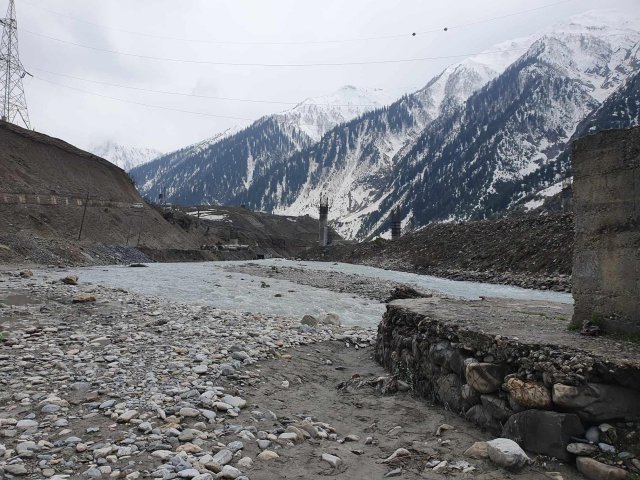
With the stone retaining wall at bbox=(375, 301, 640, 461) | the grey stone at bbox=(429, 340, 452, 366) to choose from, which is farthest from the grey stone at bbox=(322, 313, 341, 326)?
the grey stone at bbox=(429, 340, 452, 366)

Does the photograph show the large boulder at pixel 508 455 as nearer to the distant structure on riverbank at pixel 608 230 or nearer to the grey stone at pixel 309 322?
the distant structure on riverbank at pixel 608 230

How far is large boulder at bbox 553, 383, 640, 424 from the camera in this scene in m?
4.17

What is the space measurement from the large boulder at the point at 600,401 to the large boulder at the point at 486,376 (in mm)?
890

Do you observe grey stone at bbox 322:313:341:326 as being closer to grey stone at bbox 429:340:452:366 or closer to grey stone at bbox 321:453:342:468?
grey stone at bbox 429:340:452:366

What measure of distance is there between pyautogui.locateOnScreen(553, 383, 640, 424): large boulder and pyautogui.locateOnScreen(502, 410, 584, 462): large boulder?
0.11 m

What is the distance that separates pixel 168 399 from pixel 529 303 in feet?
28.3

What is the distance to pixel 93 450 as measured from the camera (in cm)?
434

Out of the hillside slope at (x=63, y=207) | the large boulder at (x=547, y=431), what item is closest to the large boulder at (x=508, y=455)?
the large boulder at (x=547, y=431)

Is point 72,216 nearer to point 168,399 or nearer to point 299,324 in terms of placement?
point 299,324

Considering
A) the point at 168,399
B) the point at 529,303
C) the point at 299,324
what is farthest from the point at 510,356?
the point at 299,324

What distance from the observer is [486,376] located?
525 cm

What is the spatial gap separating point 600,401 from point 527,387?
0.68 metres

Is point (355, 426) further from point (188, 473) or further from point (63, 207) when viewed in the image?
point (63, 207)

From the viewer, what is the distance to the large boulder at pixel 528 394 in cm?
450
